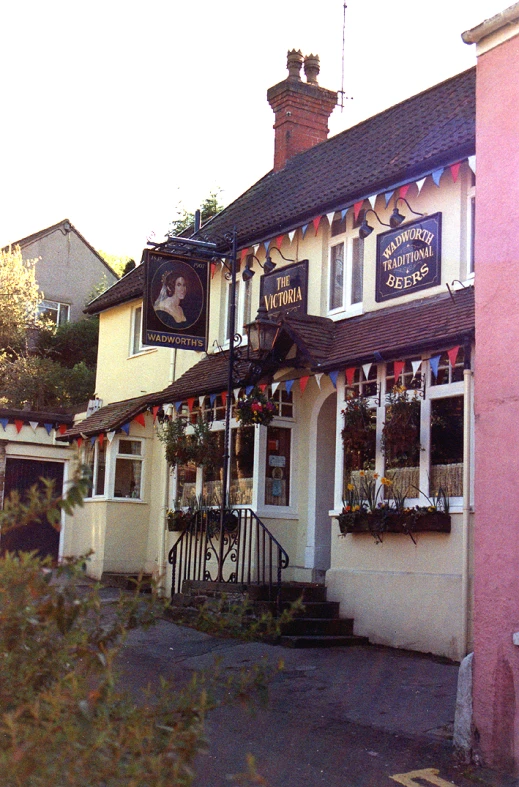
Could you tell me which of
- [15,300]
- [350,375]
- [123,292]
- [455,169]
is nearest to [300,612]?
[350,375]

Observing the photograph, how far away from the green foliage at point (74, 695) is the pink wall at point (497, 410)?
10.2 ft

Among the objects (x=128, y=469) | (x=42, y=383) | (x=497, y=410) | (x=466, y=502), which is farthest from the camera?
(x=42, y=383)

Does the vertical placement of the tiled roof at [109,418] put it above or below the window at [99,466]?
above

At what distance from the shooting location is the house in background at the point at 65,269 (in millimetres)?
31984

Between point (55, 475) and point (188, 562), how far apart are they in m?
7.26

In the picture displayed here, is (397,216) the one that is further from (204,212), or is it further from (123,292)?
(204,212)

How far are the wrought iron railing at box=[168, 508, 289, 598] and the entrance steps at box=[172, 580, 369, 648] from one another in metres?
0.20

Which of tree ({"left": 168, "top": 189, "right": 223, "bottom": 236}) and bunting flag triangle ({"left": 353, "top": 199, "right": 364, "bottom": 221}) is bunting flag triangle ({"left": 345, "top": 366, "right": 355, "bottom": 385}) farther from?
tree ({"left": 168, "top": 189, "right": 223, "bottom": 236})

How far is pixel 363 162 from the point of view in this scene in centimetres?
1470

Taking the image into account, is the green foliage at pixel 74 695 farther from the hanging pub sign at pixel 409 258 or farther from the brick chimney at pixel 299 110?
the brick chimney at pixel 299 110

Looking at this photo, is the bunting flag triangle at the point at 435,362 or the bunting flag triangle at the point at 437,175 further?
the bunting flag triangle at the point at 437,175

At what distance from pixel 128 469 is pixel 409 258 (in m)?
7.49

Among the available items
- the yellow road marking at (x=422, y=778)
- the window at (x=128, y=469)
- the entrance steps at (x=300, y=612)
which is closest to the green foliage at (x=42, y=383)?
the window at (x=128, y=469)

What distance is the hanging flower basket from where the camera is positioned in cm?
1299
